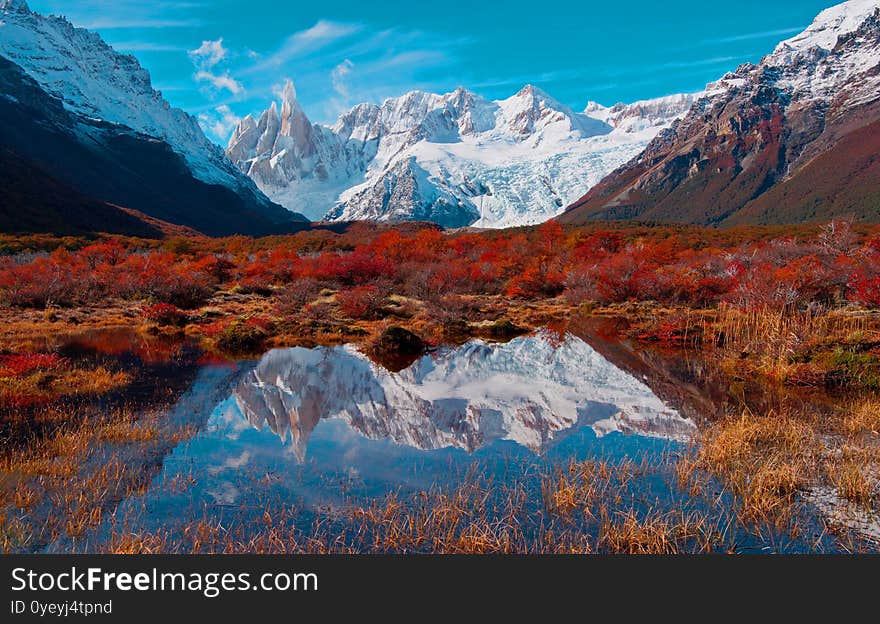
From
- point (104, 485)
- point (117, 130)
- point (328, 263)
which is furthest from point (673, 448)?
point (117, 130)

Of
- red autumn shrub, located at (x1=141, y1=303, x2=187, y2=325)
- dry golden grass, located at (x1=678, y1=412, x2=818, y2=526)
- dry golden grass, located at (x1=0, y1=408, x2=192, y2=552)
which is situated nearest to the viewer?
dry golden grass, located at (x1=0, y1=408, x2=192, y2=552)

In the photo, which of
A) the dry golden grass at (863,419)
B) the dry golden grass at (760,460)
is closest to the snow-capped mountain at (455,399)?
the dry golden grass at (760,460)

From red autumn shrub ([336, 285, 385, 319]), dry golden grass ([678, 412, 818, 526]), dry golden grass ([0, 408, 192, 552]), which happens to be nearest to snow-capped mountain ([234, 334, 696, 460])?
dry golden grass ([678, 412, 818, 526])

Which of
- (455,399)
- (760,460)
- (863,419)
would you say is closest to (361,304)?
(455,399)

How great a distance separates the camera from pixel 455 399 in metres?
13.5

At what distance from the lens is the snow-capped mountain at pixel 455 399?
10773 millimetres

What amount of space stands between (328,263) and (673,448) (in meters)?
37.8

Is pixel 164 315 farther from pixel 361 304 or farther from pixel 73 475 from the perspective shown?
pixel 73 475

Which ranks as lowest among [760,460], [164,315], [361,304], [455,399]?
[455,399]

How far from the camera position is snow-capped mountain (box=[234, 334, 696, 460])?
424 inches

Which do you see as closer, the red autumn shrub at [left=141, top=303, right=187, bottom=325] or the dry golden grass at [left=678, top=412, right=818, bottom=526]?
the dry golden grass at [left=678, top=412, right=818, bottom=526]

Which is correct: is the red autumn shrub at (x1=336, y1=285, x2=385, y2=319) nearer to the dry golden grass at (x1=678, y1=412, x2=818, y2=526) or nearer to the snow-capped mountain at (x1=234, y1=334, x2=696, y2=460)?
the snow-capped mountain at (x1=234, y1=334, x2=696, y2=460)

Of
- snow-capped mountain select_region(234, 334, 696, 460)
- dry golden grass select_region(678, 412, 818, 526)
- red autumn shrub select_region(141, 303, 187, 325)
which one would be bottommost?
snow-capped mountain select_region(234, 334, 696, 460)

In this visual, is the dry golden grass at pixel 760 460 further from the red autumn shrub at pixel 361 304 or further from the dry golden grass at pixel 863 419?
the red autumn shrub at pixel 361 304
